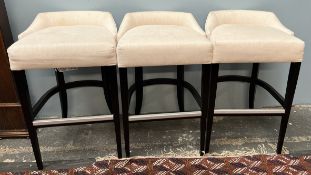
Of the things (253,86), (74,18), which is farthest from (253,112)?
(74,18)

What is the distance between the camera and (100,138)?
6.32ft

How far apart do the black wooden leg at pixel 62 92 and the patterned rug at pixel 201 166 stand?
48cm

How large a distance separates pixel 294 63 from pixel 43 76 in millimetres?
1484

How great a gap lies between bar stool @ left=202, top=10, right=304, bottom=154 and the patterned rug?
10 centimetres

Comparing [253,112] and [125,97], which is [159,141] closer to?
[125,97]

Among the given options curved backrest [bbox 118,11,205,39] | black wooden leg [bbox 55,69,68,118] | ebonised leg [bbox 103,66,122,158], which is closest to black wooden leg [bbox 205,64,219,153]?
curved backrest [bbox 118,11,205,39]

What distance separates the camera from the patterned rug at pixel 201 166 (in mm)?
1648

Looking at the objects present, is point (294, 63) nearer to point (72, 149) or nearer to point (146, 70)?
point (146, 70)

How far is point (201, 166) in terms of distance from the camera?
169 cm

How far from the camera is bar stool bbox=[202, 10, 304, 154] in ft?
4.73

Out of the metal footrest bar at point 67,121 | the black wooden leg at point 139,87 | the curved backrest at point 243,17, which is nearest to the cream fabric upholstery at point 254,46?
the curved backrest at point 243,17

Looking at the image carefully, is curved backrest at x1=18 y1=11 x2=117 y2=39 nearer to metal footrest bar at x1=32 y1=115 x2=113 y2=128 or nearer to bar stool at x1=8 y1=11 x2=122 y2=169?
bar stool at x1=8 y1=11 x2=122 y2=169

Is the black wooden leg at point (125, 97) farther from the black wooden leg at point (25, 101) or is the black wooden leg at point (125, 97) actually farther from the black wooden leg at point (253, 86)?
the black wooden leg at point (253, 86)

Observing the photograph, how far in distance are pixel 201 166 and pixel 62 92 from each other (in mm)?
961
